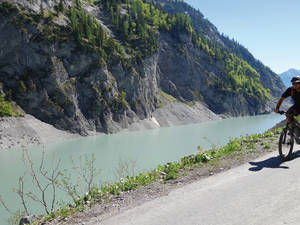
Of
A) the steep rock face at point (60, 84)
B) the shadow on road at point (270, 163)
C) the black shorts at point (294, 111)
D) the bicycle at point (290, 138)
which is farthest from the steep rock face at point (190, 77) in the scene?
the black shorts at point (294, 111)

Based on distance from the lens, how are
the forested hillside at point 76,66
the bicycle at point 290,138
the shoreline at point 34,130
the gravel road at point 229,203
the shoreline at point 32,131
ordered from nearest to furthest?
the gravel road at point 229,203 < the bicycle at point 290,138 < the shoreline at point 32,131 < the shoreline at point 34,130 < the forested hillside at point 76,66

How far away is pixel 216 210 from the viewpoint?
17.5 ft

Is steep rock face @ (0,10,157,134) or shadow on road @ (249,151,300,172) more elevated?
steep rock face @ (0,10,157,134)

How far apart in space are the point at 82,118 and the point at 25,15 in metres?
31.4

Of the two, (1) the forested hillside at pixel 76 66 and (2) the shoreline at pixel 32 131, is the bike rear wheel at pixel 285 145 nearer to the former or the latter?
(2) the shoreline at pixel 32 131

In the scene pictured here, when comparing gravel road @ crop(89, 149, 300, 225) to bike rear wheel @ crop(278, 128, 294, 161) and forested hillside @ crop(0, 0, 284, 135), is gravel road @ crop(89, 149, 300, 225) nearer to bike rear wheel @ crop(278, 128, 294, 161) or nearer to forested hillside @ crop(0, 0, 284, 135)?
bike rear wheel @ crop(278, 128, 294, 161)

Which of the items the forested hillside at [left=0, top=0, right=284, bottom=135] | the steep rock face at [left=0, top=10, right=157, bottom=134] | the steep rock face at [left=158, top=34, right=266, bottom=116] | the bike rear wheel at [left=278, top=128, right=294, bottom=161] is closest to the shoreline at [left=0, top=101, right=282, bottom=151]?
the forested hillside at [left=0, top=0, right=284, bottom=135]

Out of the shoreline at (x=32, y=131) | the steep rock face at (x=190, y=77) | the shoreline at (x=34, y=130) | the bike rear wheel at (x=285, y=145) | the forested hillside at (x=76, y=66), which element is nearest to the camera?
the bike rear wheel at (x=285, y=145)

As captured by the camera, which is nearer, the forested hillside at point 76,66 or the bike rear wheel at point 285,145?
the bike rear wheel at point 285,145

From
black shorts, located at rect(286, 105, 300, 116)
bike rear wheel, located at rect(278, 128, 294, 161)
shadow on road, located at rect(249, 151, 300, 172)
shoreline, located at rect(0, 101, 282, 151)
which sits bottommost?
shoreline, located at rect(0, 101, 282, 151)

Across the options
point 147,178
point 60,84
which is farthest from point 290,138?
point 60,84

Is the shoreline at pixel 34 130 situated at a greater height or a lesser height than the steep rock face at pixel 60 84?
lesser

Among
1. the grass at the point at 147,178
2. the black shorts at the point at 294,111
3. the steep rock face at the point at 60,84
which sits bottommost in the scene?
the grass at the point at 147,178

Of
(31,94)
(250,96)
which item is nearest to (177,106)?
(31,94)
